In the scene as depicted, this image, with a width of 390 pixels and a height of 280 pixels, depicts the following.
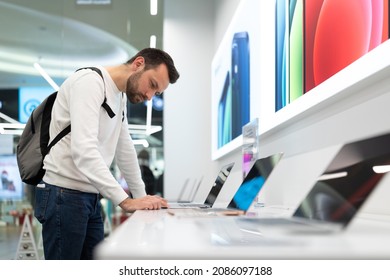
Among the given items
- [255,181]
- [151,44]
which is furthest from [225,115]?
[255,181]

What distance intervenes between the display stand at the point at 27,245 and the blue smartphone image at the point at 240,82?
2002 millimetres

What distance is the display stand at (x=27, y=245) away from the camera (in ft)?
14.0

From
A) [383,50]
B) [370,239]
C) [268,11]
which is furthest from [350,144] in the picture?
[268,11]

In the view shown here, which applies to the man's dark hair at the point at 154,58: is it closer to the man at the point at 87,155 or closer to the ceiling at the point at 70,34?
the man at the point at 87,155

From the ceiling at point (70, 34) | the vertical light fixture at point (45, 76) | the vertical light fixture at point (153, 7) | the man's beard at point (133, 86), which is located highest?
the vertical light fixture at point (153, 7)

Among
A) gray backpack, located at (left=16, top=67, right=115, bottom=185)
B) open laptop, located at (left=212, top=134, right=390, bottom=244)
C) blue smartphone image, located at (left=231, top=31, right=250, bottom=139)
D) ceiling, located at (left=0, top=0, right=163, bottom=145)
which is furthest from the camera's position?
ceiling, located at (left=0, top=0, right=163, bottom=145)

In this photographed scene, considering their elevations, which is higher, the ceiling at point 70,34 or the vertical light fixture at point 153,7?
the vertical light fixture at point 153,7

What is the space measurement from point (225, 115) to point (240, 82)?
909 millimetres

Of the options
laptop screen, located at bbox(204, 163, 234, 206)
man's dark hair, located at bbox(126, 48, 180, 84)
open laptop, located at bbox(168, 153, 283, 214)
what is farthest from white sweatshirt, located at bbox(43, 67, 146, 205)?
laptop screen, located at bbox(204, 163, 234, 206)

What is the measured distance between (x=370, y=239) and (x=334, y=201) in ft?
0.44

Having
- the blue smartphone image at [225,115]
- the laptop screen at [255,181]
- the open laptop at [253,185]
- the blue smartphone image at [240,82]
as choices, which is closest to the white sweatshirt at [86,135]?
the open laptop at [253,185]

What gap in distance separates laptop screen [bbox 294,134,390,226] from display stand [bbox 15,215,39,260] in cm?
379

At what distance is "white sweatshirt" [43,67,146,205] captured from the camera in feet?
4.97

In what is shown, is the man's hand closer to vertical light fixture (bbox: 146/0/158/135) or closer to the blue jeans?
the blue jeans
